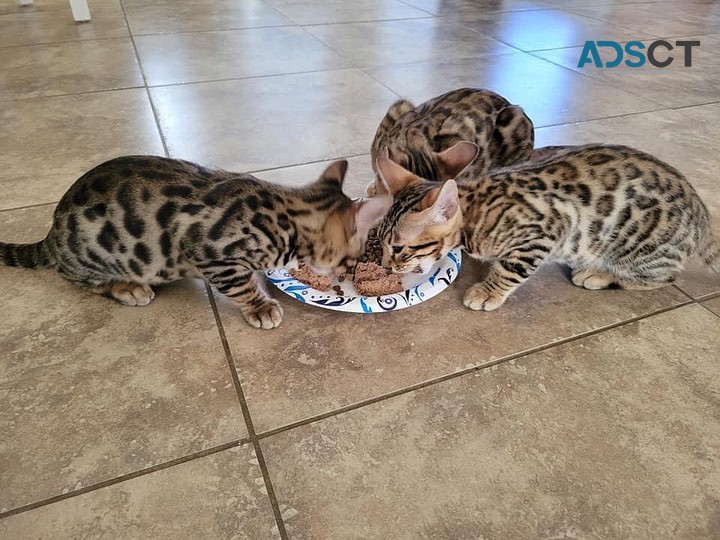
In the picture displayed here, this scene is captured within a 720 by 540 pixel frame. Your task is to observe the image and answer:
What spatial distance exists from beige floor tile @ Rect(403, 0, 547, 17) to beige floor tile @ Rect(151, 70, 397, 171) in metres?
3.08

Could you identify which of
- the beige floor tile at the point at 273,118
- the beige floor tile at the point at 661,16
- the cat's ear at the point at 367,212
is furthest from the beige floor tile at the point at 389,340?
the beige floor tile at the point at 661,16

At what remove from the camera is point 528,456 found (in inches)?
72.9

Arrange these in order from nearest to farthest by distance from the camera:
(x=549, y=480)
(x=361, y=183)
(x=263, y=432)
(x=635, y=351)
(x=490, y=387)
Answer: (x=549, y=480) → (x=263, y=432) → (x=490, y=387) → (x=635, y=351) → (x=361, y=183)

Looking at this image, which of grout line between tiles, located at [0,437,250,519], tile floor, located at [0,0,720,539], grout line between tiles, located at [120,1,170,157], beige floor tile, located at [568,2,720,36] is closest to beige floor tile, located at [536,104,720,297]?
tile floor, located at [0,0,720,539]

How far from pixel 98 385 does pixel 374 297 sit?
1.11 meters

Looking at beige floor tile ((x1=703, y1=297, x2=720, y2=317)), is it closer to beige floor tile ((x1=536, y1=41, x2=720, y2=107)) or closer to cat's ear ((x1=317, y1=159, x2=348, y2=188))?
cat's ear ((x1=317, y1=159, x2=348, y2=188))

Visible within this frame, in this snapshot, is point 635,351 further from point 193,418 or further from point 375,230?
point 193,418

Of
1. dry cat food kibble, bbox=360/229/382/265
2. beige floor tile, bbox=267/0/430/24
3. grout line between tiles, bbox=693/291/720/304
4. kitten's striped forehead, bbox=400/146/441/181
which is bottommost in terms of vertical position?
grout line between tiles, bbox=693/291/720/304

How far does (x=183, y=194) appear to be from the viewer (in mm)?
2197

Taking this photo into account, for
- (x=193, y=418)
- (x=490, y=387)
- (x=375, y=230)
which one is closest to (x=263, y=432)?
(x=193, y=418)

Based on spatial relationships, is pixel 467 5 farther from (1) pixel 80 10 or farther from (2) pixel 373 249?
(2) pixel 373 249

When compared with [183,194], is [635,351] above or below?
below

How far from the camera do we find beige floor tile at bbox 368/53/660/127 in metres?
4.46

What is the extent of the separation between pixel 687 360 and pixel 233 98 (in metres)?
3.73
